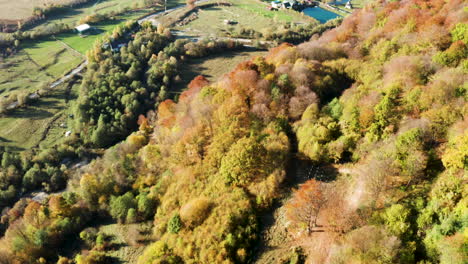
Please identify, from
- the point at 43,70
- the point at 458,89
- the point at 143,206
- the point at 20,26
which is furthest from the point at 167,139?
the point at 20,26

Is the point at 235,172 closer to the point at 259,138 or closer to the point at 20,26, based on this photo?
the point at 259,138

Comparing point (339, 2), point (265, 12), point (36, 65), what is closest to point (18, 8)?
point (36, 65)

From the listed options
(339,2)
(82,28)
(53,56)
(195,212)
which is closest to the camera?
(195,212)

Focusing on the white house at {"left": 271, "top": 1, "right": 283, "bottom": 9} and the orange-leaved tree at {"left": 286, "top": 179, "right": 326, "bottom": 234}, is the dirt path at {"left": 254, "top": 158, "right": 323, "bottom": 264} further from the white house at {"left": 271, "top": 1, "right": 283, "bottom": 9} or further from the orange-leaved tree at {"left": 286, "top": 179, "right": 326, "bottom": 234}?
the white house at {"left": 271, "top": 1, "right": 283, "bottom": 9}

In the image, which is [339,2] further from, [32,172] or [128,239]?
[128,239]

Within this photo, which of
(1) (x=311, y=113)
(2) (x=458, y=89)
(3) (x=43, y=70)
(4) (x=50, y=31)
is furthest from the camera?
(4) (x=50, y=31)
